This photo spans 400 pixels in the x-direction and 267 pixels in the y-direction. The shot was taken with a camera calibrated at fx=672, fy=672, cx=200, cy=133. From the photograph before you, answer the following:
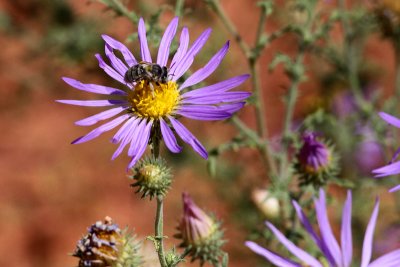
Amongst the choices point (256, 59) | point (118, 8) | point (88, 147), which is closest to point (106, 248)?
point (118, 8)

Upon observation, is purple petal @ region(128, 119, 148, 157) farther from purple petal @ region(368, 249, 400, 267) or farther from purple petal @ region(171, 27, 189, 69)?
purple petal @ region(368, 249, 400, 267)

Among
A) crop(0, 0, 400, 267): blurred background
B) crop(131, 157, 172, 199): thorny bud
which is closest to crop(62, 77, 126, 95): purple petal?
crop(131, 157, 172, 199): thorny bud

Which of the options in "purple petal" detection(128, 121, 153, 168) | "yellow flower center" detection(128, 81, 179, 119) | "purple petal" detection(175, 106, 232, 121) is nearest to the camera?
"purple petal" detection(128, 121, 153, 168)

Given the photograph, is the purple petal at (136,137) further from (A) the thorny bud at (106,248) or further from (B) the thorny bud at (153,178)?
(A) the thorny bud at (106,248)

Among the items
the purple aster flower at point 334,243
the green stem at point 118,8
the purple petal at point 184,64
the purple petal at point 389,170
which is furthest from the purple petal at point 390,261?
the green stem at point 118,8

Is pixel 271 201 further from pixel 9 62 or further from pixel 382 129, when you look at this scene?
pixel 9 62

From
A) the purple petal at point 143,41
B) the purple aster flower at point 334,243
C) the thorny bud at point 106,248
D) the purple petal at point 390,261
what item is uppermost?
the purple petal at point 143,41

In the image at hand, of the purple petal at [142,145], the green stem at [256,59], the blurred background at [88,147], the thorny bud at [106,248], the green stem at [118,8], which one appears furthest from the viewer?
the blurred background at [88,147]
